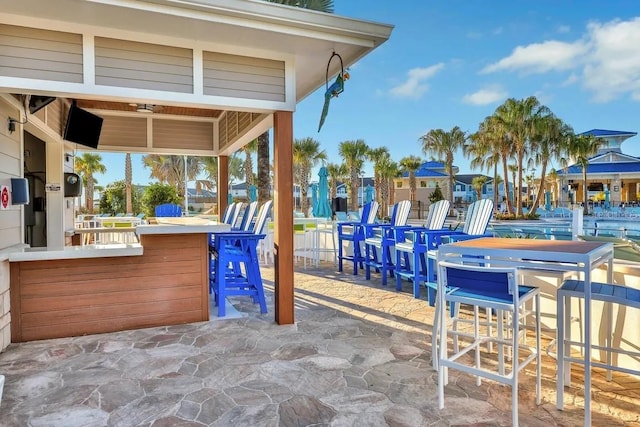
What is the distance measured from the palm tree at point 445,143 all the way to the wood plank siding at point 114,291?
23862 mm

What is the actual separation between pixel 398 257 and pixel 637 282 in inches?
120

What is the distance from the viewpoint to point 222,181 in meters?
7.35

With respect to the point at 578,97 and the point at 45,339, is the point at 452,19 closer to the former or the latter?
the point at 45,339

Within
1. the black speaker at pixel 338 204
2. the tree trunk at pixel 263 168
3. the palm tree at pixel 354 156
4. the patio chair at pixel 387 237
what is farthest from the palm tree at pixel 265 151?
the palm tree at pixel 354 156

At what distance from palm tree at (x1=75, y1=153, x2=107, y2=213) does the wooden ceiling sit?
70.5 feet

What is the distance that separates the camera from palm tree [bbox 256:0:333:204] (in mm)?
9016

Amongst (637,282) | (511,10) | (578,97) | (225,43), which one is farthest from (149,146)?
(578,97)

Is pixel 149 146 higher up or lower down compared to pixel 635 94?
lower down

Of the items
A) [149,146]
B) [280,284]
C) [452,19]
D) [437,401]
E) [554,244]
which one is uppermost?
[452,19]

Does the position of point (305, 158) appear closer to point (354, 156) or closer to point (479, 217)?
point (354, 156)

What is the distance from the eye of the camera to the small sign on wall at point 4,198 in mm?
3416

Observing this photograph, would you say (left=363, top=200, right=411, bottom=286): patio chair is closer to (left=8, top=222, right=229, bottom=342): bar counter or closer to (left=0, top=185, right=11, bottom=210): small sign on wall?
(left=8, top=222, right=229, bottom=342): bar counter

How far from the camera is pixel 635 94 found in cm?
2602

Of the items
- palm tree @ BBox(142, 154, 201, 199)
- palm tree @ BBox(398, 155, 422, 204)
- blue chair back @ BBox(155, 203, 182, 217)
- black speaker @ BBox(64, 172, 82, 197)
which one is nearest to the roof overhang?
black speaker @ BBox(64, 172, 82, 197)
